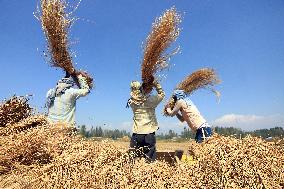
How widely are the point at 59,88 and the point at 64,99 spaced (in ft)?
0.73

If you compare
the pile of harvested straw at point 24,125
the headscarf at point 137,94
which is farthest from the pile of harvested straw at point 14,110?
the headscarf at point 137,94

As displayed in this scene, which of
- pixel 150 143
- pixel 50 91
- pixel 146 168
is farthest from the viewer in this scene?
pixel 50 91

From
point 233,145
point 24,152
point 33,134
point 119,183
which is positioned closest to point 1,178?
point 24,152

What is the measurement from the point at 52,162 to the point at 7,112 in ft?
5.91

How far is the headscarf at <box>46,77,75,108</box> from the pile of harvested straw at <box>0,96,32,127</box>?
29.7 inches

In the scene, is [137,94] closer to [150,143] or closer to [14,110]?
[150,143]

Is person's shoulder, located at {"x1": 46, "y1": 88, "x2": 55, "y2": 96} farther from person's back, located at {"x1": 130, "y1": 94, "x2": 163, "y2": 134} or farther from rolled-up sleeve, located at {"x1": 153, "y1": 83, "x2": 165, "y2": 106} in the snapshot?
rolled-up sleeve, located at {"x1": 153, "y1": 83, "x2": 165, "y2": 106}

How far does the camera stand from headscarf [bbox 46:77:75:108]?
7.29m

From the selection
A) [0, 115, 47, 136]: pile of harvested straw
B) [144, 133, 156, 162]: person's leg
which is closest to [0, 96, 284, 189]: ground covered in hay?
[0, 115, 47, 136]: pile of harvested straw

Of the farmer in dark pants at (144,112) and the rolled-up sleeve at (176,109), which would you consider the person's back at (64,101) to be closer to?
the farmer in dark pants at (144,112)

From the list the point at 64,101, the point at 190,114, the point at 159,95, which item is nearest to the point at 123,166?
the point at 159,95

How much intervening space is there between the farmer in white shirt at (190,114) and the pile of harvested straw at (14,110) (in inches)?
109

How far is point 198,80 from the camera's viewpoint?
8539 millimetres

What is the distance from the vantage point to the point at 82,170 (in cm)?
446
